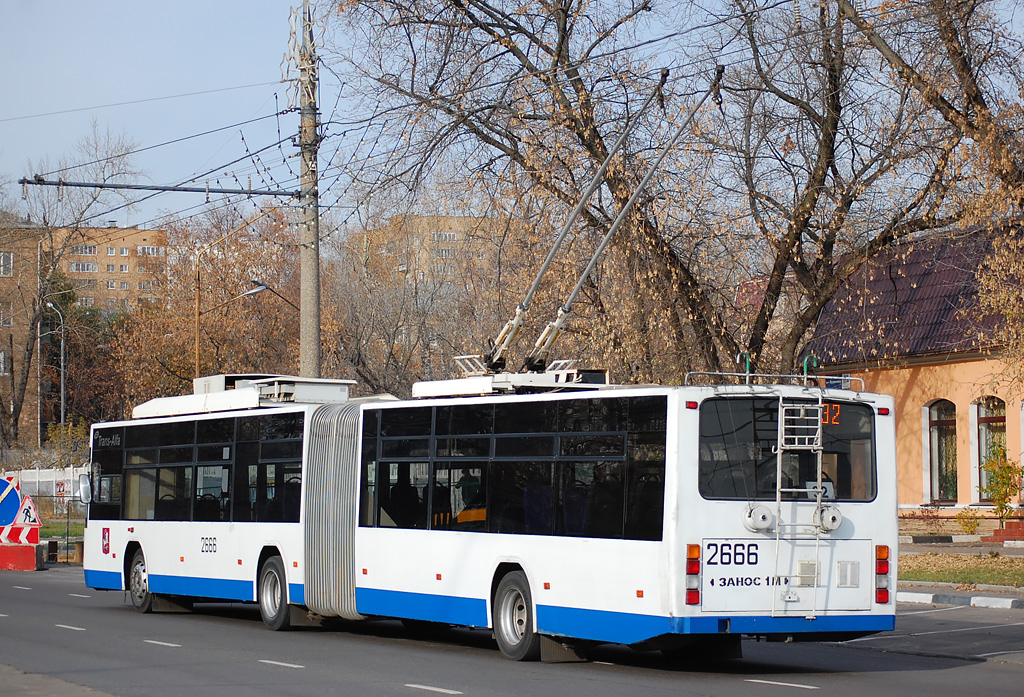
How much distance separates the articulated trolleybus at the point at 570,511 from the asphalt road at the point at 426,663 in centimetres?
44

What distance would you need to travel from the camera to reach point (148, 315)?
61.8 metres

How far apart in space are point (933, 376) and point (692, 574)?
2246cm

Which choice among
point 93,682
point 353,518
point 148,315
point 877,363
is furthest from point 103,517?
point 148,315

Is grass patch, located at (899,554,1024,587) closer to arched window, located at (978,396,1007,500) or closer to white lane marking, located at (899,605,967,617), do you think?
white lane marking, located at (899,605,967,617)

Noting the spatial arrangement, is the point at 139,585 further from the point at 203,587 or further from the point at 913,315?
the point at 913,315

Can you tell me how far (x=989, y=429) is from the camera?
3156 centimetres

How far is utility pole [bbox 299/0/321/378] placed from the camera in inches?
882

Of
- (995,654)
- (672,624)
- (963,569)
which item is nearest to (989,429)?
(963,569)

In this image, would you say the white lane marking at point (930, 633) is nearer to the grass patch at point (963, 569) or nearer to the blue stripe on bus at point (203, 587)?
the grass patch at point (963, 569)

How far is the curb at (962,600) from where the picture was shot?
60.8 ft

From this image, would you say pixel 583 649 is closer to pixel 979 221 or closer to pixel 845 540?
pixel 845 540

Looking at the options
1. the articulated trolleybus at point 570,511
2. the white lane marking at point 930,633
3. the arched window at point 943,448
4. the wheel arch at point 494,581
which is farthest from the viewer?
the arched window at point 943,448

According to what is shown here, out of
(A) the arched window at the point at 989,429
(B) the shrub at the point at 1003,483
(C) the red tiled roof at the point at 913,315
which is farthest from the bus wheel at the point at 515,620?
(A) the arched window at the point at 989,429

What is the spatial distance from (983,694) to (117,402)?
72.5 m
